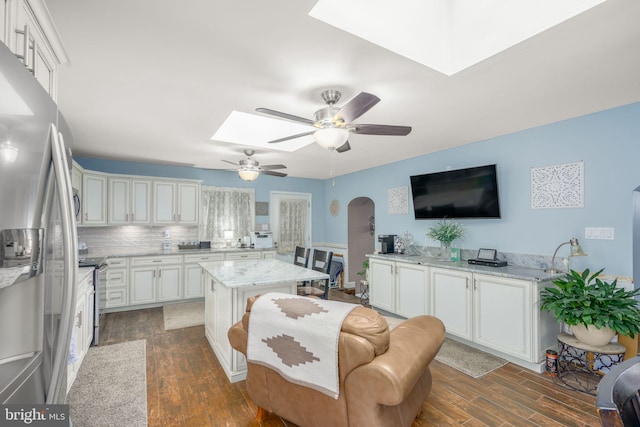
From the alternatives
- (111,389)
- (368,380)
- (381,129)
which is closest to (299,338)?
(368,380)

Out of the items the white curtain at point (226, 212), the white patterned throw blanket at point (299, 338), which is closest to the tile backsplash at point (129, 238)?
the white curtain at point (226, 212)

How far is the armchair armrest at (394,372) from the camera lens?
4.74 feet

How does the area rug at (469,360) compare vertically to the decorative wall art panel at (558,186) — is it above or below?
below

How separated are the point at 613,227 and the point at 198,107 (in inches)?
159

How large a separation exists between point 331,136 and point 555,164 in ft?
8.48

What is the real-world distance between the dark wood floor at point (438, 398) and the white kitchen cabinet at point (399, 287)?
41.2 inches

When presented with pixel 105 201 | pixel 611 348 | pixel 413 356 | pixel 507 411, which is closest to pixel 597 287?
pixel 611 348

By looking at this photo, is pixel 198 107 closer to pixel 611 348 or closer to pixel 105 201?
pixel 105 201

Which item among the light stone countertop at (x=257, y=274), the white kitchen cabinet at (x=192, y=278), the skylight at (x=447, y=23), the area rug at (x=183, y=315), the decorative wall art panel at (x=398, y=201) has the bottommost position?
the area rug at (x=183, y=315)

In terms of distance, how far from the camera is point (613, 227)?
2.82 m

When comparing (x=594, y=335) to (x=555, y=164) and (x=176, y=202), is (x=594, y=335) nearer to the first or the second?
(x=555, y=164)

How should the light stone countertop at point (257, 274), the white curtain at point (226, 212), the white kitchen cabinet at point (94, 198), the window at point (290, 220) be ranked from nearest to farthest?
the light stone countertop at point (257, 274) < the white kitchen cabinet at point (94, 198) < the white curtain at point (226, 212) < the window at point (290, 220)

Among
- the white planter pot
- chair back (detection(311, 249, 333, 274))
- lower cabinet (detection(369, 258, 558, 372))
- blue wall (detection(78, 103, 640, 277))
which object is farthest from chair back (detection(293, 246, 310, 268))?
the white planter pot

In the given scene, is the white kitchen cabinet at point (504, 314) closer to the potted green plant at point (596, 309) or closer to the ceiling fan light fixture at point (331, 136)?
the potted green plant at point (596, 309)
